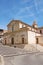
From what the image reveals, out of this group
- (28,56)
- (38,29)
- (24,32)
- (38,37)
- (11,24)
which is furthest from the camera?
(38,29)

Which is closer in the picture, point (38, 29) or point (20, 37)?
point (20, 37)

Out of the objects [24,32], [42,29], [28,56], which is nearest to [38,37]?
[24,32]

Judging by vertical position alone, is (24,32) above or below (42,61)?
above

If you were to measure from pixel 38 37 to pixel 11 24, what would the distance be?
24.2ft

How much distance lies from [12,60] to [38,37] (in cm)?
→ 2275

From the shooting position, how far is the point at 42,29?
1384 inches

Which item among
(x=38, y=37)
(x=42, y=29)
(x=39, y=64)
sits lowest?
(x=39, y=64)

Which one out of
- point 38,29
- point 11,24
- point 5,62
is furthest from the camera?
point 38,29

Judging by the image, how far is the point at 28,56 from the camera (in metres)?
7.16

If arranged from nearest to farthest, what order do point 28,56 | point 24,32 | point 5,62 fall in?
point 5,62 → point 28,56 → point 24,32

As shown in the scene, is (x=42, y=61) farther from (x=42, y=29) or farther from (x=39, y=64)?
(x=42, y=29)

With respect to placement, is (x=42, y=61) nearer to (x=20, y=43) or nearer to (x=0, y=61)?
(x=0, y=61)

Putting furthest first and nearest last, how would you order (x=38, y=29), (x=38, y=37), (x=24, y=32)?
(x=38, y=29) < (x=38, y=37) < (x=24, y=32)

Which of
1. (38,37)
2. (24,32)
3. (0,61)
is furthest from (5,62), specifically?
(38,37)
